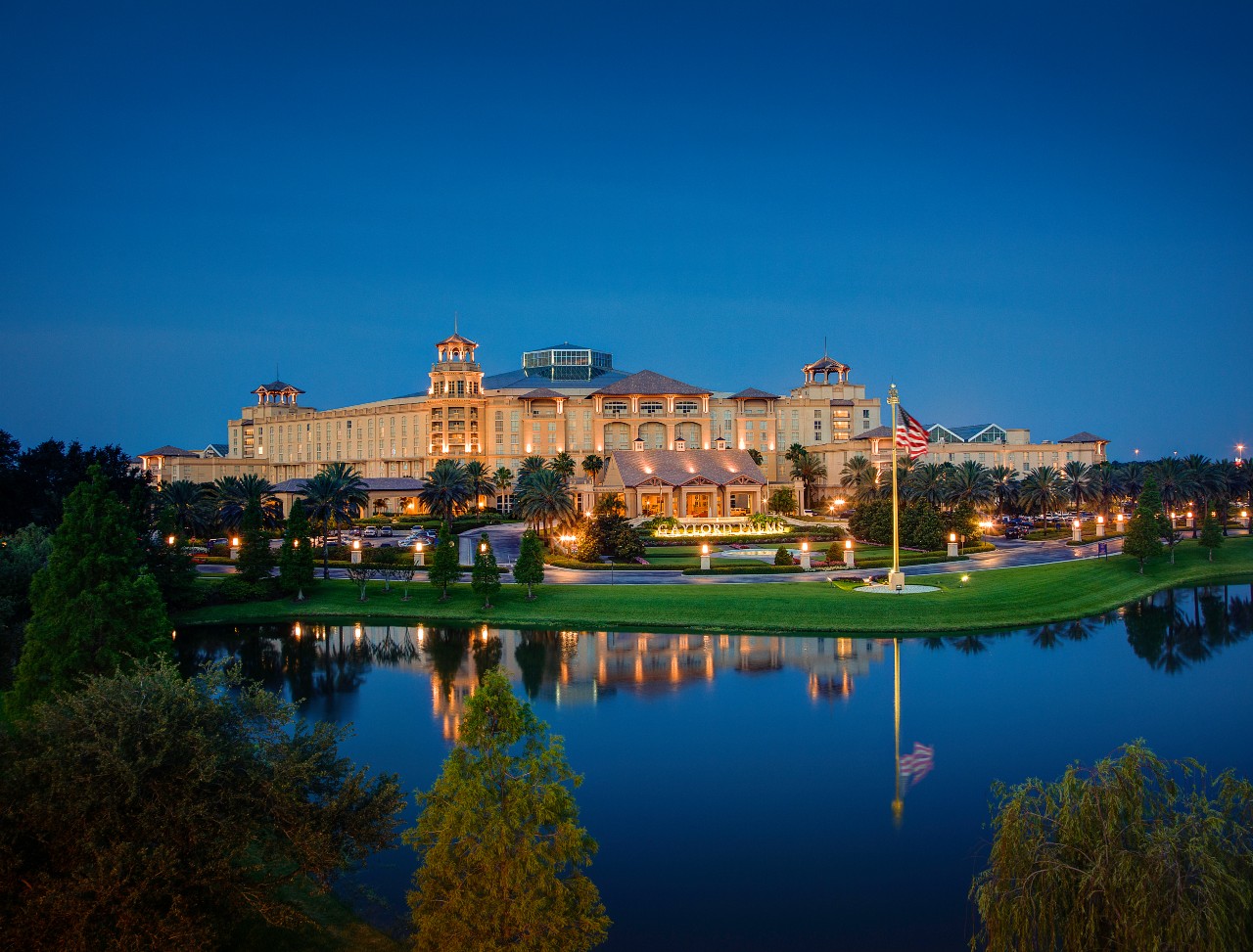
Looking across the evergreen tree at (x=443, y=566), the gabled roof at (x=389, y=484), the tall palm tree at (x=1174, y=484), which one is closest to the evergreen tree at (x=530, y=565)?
the evergreen tree at (x=443, y=566)

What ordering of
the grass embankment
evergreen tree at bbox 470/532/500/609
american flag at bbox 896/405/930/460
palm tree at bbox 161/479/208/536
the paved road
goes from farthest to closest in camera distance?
palm tree at bbox 161/479/208/536 → the paved road → evergreen tree at bbox 470/532/500/609 → american flag at bbox 896/405/930/460 → the grass embankment

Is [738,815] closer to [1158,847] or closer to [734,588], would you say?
[1158,847]

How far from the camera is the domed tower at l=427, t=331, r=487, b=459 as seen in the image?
126 m

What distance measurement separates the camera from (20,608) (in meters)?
35.8

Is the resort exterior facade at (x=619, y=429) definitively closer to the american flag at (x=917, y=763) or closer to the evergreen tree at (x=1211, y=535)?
the evergreen tree at (x=1211, y=535)

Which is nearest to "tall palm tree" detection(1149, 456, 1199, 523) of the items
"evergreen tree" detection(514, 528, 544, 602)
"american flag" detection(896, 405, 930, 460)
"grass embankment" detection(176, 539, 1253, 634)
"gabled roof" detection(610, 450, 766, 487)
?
"grass embankment" detection(176, 539, 1253, 634)

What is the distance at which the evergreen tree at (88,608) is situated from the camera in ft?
72.4

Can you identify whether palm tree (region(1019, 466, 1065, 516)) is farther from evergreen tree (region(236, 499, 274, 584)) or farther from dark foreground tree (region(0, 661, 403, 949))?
dark foreground tree (region(0, 661, 403, 949))

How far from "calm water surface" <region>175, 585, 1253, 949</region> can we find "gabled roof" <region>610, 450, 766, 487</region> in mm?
48932

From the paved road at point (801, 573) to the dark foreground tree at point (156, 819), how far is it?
37606 millimetres

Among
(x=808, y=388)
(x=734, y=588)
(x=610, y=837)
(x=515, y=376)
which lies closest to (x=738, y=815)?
(x=610, y=837)

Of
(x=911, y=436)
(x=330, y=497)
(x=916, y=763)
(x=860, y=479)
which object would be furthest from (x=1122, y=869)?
(x=860, y=479)

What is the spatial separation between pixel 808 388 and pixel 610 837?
121534 mm

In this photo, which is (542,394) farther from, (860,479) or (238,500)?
(238,500)
